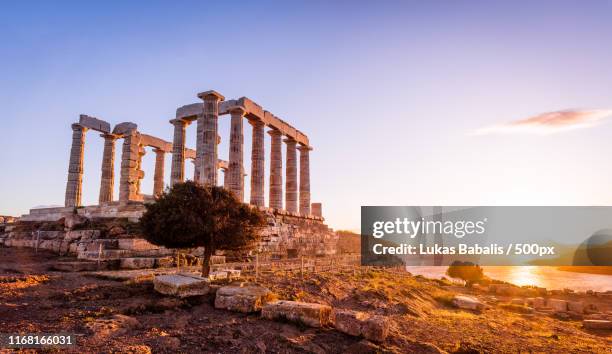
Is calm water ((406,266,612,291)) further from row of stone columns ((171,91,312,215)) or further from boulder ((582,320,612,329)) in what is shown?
boulder ((582,320,612,329))

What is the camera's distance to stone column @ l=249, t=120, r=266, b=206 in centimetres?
2967

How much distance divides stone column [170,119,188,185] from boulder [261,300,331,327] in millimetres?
21800

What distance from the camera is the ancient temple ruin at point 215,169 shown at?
25.8 metres

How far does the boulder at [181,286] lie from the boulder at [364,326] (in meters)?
3.90

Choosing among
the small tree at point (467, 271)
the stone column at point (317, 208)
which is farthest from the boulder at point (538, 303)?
the stone column at point (317, 208)

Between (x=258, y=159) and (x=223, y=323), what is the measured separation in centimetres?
2246

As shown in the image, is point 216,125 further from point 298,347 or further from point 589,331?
point 589,331

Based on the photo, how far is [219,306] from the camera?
9453 millimetres

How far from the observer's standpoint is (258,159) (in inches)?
1188

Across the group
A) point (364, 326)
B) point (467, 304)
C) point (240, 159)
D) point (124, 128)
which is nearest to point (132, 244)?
point (240, 159)

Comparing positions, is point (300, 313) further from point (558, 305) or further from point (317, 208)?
point (317, 208)

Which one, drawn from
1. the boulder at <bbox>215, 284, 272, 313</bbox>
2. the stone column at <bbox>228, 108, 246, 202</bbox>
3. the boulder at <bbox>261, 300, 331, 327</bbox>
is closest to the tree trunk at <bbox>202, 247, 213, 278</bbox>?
the boulder at <bbox>215, 284, 272, 313</bbox>

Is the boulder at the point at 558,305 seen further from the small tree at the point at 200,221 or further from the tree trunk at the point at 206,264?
the tree trunk at the point at 206,264

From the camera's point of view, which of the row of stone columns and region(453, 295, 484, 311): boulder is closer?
region(453, 295, 484, 311): boulder
